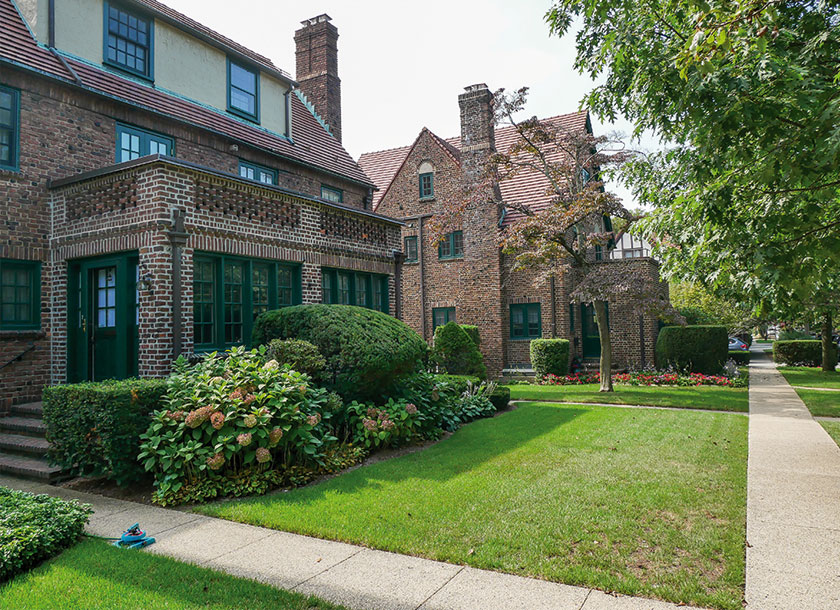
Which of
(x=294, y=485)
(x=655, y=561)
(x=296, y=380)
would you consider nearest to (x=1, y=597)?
(x=294, y=485)

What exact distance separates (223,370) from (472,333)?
557 inches

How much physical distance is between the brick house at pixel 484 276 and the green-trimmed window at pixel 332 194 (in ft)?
14.0

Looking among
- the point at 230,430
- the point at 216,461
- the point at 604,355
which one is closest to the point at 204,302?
the point at 230,430

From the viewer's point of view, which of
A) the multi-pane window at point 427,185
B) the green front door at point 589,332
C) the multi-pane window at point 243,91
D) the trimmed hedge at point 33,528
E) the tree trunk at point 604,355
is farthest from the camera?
the multi-pane window at point 427,185

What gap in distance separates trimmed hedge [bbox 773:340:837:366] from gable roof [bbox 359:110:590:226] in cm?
1450

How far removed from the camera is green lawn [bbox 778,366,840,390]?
17.2 metres

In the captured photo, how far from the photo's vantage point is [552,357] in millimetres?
19469

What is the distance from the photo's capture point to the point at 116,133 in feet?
36.3

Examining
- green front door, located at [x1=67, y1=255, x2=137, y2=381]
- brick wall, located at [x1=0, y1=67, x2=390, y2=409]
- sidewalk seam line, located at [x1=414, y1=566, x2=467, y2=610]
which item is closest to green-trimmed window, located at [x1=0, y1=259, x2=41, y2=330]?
brick wall, located at [x1=0, y1=67, x2=390, y2=409]

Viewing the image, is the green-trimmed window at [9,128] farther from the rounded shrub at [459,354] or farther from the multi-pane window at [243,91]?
the rounded shrub at [459,354]

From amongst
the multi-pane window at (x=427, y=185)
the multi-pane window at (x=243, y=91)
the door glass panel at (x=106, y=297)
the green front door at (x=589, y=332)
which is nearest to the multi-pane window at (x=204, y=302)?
the door glass panel at (x=106, y=297)

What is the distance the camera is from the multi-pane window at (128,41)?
38.8 feet

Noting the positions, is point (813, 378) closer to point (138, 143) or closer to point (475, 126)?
point (475, 126)

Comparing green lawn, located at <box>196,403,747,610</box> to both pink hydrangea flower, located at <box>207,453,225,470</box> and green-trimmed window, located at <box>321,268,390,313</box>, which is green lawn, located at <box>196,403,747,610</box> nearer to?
pink hydrangea flower, located at <box>207,453,225,470</box>
